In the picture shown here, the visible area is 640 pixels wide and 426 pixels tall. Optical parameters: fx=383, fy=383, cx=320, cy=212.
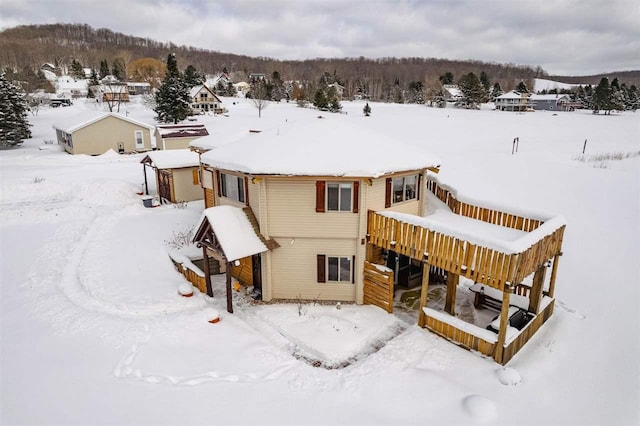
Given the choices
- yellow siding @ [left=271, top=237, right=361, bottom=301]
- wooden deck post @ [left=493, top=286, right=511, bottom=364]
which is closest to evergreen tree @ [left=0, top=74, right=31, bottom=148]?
yellow siding @ [left=271, top=237, right=361, bottom=301]

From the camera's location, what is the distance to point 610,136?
54656 millimetres

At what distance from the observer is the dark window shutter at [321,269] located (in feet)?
46.4

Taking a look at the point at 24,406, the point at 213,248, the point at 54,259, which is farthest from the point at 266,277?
the point at 54,259

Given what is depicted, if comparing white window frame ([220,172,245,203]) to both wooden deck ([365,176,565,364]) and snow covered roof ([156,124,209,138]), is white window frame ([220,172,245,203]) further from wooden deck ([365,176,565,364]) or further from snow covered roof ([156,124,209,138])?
snow covered roof ([156,124,209,138])

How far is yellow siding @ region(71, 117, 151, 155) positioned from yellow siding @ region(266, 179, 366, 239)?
3442 cm

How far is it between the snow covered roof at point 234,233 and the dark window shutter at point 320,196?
7.76ft

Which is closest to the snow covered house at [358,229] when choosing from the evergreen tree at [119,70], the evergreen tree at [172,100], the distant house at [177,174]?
the distant house at [177,174]

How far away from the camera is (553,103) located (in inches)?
4075

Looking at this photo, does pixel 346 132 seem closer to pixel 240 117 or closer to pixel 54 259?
pixel 54 259

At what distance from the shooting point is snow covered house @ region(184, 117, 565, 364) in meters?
12.0

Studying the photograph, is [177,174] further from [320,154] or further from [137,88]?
[137,88]

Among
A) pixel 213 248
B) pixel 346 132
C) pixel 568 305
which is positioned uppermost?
pixel 346 132

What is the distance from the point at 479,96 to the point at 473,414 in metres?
94.0

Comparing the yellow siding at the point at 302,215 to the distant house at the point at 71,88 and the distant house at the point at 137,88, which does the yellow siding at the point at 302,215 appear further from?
the distant house at the point at 71,88
